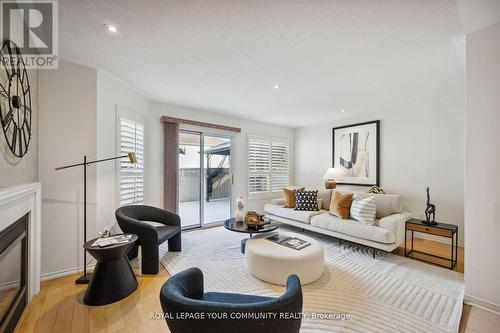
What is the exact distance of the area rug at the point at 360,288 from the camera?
177 cm

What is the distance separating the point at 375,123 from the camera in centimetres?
444

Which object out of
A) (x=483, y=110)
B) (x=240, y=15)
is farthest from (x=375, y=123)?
(x=240, y=15)

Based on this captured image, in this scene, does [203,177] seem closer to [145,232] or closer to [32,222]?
[145,232]

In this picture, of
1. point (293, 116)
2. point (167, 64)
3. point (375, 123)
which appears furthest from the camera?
point (293, 116)

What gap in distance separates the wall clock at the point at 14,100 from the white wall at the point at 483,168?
377cm

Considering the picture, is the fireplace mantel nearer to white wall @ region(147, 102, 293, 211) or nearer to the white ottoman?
white wall @ region(147, 102, 293, 211)

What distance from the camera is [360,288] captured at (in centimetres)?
228

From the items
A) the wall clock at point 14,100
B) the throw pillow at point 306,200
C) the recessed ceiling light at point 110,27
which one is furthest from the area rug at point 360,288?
the recessed ceiling light at point 110,27

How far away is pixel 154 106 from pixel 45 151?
1.89m

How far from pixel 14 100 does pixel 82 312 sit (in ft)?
6.21

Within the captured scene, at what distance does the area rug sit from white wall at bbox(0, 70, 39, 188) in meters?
1.79

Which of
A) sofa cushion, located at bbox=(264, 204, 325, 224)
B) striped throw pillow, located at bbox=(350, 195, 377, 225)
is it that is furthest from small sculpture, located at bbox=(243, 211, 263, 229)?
striped throw pillow, located at bbox=(350, 195, 377, 225)

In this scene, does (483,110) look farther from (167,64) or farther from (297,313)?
(167,64)

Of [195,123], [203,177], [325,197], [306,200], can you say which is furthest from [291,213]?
[195,123]
